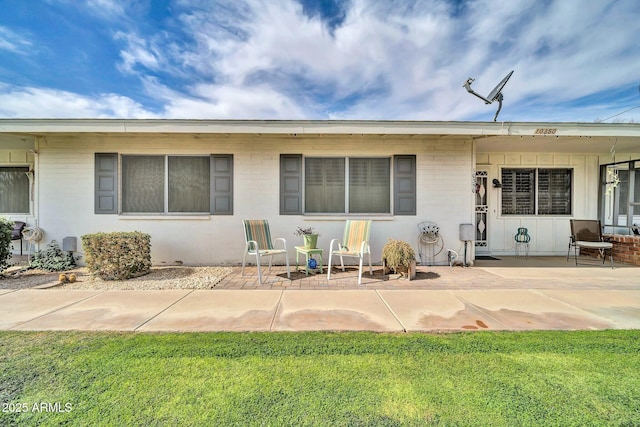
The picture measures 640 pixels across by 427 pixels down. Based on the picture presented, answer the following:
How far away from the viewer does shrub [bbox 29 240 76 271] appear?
581 cm

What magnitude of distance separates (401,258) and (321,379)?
10.8 ft

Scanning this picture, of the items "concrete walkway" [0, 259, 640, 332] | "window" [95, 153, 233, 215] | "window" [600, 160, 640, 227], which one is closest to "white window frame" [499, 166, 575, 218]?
"window" [600, 160, 640, 227]

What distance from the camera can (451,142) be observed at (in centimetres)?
633

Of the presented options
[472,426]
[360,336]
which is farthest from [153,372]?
[472,426]

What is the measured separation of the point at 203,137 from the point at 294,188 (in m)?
2.07

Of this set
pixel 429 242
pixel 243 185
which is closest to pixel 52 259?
pixel 243 185

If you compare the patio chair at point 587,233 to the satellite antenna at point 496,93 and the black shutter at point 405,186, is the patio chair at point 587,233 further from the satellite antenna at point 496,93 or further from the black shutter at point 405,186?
the black shutter at point 405,186

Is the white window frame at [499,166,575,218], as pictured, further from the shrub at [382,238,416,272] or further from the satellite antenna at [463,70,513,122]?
the shrub at [382,238,416,272]

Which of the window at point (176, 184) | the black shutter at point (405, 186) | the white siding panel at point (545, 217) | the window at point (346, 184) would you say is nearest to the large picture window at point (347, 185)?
the window at point (346, 184)

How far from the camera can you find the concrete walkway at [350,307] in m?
3.14

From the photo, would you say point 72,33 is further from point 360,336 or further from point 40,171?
point 360,336

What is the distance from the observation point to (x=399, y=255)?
201 inches

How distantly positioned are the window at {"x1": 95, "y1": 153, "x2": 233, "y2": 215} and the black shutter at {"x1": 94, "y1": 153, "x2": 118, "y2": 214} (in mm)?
128

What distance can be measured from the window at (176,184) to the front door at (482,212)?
595 centimetres
